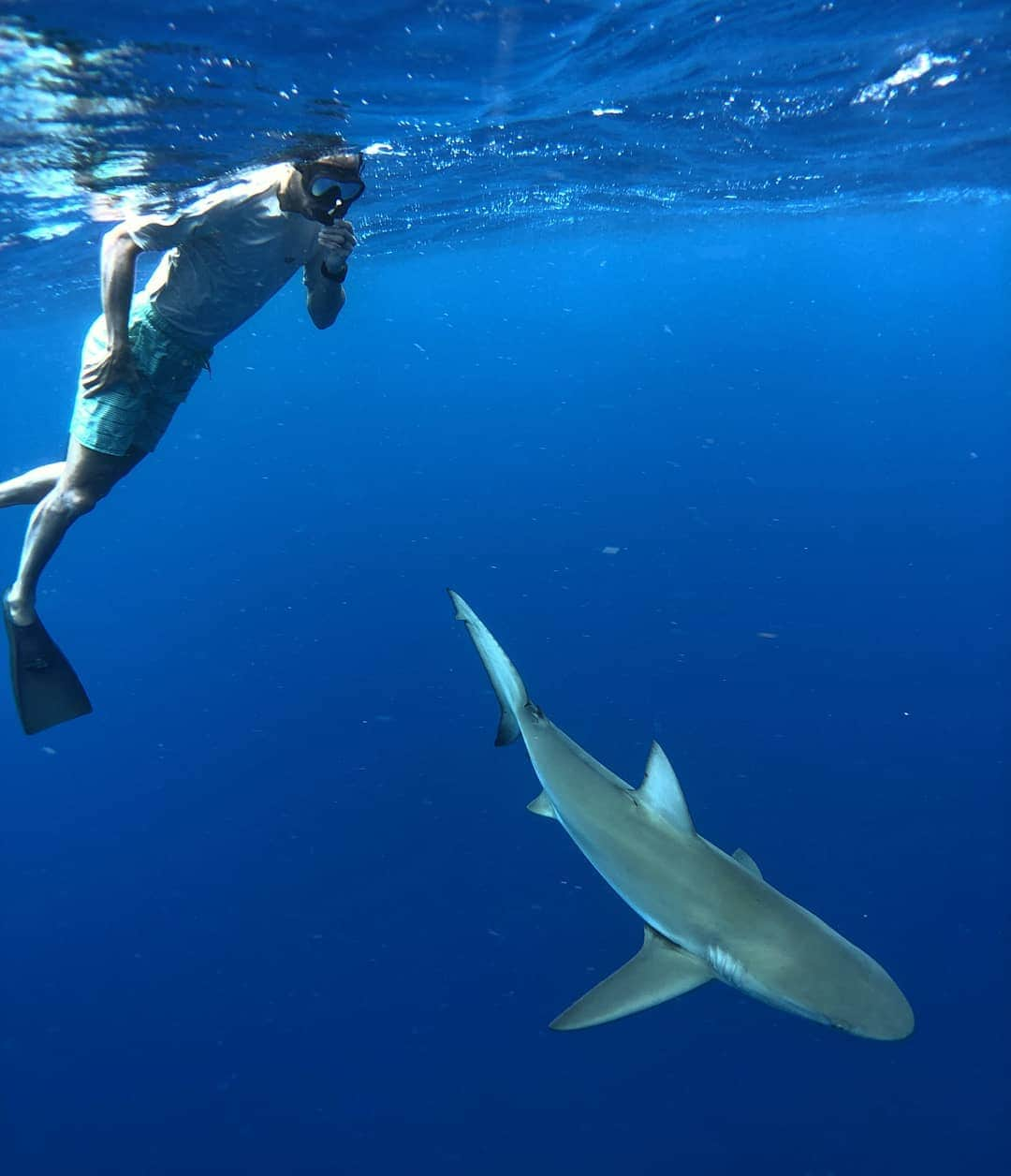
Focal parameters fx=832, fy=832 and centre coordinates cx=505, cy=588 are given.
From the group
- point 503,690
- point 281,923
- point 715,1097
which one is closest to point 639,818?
point 503,690

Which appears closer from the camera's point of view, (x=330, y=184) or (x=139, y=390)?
(x=330, y=184)

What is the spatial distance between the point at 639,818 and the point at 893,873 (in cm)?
579

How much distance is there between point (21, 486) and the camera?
695 cm

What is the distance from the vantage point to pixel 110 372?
6.10 meters

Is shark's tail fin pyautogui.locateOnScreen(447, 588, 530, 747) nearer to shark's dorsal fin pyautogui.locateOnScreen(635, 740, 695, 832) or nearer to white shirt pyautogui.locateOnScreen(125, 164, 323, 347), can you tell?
shark's dorsal fin pyautogui.locateOnScreen(635, 740, 695, 832)

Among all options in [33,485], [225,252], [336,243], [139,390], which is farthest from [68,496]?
[336,243]

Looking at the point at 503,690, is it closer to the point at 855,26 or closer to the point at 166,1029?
the point at 166,1029

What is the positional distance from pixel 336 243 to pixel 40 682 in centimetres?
450

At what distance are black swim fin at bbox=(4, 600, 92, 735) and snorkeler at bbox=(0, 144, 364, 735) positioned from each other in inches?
0.7

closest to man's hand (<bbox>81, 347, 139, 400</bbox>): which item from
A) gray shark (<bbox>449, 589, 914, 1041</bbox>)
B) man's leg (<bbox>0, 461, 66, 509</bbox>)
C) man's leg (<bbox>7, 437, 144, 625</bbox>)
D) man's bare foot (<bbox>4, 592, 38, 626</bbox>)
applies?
man's leg (<bbox>7, 437, 144, 625</bbox>)

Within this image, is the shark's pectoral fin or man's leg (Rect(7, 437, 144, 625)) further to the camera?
man's leg (Rect(7, 437, 144, 625))

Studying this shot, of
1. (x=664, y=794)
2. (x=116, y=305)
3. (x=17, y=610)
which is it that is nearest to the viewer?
(x=664, y=794)

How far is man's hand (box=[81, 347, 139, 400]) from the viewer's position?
19.9ft

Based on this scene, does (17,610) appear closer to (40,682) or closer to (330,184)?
(40,682)
